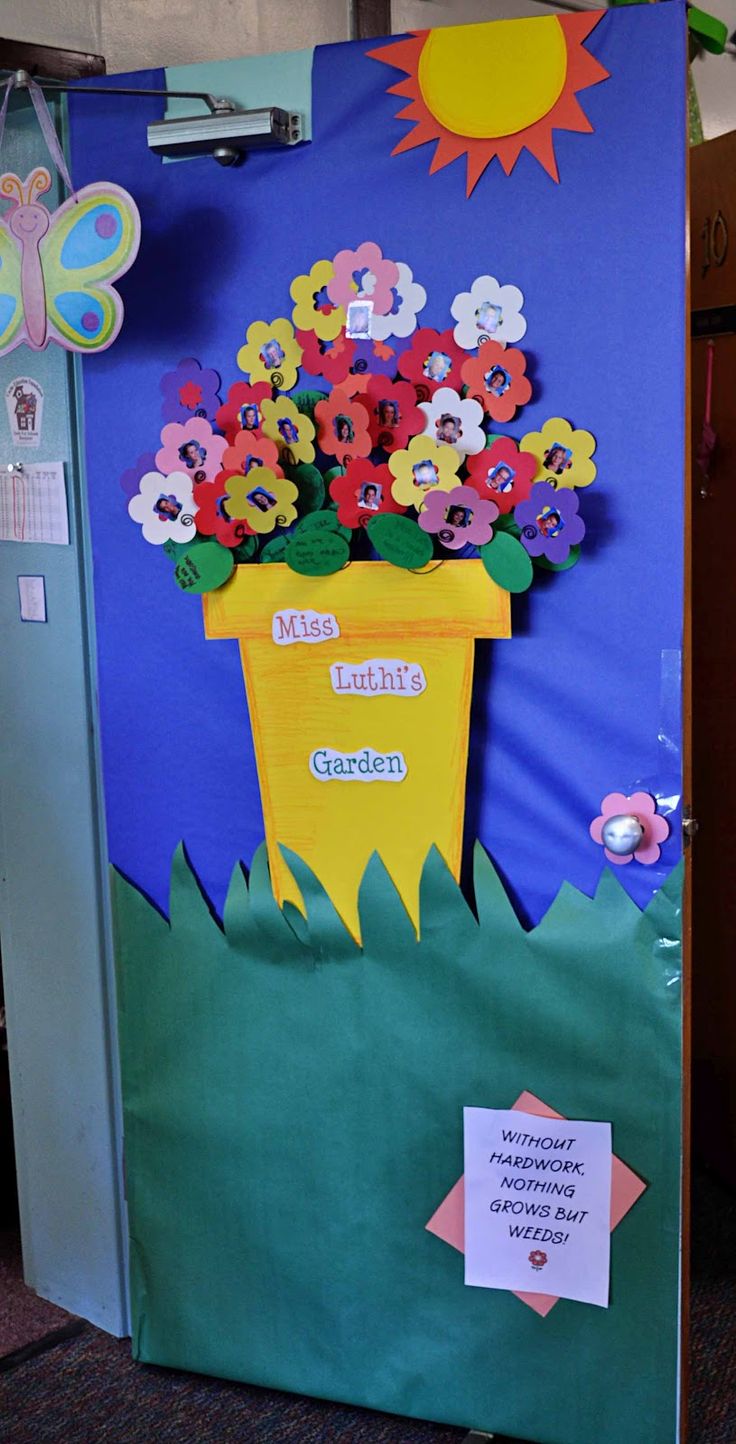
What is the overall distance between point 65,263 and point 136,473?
300mm

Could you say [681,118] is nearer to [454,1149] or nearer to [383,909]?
[383,909]

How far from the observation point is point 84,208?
174 cm

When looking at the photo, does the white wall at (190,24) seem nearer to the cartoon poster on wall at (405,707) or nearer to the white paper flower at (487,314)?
the cartoon poster on wall at (405,707)

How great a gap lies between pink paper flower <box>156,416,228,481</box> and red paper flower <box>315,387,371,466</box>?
144 mm

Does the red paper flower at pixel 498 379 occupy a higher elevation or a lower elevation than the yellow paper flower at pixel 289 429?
higher

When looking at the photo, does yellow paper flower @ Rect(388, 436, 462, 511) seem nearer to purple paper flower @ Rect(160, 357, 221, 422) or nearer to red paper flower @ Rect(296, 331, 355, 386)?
red paper flower @ Rect(296, 331, 355, 386)

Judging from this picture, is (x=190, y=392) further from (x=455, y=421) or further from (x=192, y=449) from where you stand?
(x=455, y=421)

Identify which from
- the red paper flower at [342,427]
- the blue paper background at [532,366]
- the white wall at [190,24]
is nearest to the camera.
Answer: the blue paper background at [532,366]

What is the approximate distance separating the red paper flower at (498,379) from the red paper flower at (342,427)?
0.15 m

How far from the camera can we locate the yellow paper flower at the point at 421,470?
1720 millimetres

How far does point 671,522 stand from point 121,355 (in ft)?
2.72

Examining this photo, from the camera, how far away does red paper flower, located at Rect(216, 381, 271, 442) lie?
5.94 feet

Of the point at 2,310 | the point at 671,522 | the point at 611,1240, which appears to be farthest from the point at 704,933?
the point at 2,310

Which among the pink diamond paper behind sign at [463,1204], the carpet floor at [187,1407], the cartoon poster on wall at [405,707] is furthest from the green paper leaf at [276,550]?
the carpet floor at [187,1407]
